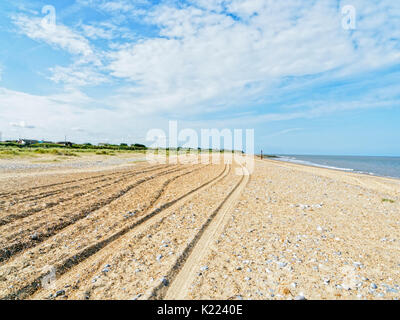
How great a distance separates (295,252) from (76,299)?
15.4 feet

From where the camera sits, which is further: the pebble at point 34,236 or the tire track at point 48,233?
the pebble at point 34,236

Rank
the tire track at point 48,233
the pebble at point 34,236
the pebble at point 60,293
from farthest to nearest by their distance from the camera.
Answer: the pebble at point 34,236, the tire track at point 48,233, the pebble at point 60,293

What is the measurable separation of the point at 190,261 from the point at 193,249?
55 cm

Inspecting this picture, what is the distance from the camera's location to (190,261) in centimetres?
486

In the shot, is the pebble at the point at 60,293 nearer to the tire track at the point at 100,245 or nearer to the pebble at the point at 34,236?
the tire track at the point at 100,245

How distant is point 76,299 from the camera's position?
364cm

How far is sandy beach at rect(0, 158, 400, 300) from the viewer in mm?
3912

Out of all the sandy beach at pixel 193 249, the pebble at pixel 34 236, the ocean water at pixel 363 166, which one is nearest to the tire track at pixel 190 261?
the sandy beach at pixel 193 249

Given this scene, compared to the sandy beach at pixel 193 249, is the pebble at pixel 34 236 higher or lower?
higher

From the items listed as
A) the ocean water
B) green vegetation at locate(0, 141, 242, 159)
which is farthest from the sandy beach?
green vegetation at locate(0, 141, 242, 159)

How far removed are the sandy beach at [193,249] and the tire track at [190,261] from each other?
2 centimetres

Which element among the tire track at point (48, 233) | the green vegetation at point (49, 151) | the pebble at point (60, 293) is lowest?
the pebble at point (60, 293)

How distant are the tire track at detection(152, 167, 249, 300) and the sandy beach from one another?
21 mm

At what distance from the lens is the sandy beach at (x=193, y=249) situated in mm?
3912
